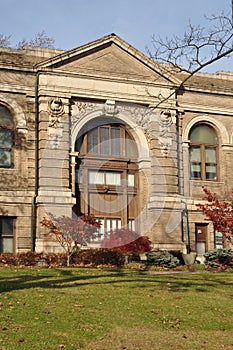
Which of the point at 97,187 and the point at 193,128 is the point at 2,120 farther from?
the point at 193,128

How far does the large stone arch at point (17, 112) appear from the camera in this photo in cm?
2659

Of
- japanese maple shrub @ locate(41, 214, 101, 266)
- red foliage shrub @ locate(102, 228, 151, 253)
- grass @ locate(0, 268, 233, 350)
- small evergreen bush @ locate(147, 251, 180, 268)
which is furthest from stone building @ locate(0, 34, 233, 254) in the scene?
grass @ locate(0, 268, 233, 350)

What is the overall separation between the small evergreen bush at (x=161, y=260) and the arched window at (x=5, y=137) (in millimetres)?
7625

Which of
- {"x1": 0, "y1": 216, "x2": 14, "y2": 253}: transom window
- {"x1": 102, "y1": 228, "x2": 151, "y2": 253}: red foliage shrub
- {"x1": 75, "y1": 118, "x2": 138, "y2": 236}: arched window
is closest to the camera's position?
{"x1": 102, "y1": 228, "x2": 151, "y2": 253}: red foliage shrub

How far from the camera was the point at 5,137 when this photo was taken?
87.5ft

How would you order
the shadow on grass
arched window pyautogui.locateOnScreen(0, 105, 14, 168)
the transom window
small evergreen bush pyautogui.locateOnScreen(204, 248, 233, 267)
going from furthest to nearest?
arched window pyautogui.locateOnScreen(0, 105, 14, 168)
the transom window
small evergreen bush pyautogui.locateOnScreen(204, 248, 233, 267)
the shadow on grass

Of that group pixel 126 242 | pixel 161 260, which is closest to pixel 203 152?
pixel 126 242

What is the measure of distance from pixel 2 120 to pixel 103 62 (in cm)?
564

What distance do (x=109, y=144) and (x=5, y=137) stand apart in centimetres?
512

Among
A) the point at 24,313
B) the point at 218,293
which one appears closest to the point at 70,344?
the point at 24,313

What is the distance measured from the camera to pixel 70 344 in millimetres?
10711

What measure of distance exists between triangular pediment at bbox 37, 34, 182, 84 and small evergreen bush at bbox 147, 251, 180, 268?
8.95 metres

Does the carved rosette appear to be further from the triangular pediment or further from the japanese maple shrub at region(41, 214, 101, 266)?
the japanese maple shrub at region(41, 214, 101, 266)

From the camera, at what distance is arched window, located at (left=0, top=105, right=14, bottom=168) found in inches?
1046
